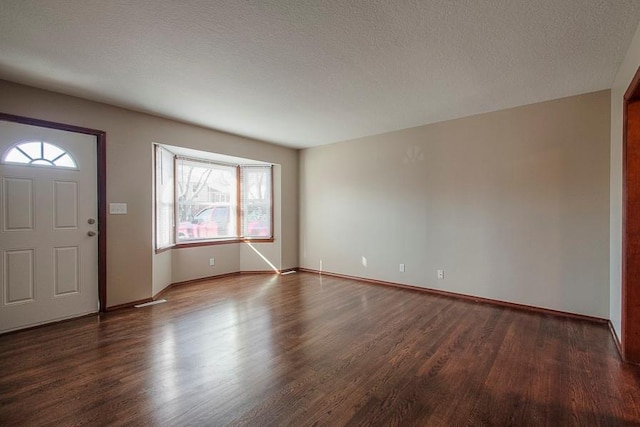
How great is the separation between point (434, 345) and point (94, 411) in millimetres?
2550

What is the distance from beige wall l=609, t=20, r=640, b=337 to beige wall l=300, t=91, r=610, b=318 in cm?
19

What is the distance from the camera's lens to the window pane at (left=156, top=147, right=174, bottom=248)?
13.9 ft

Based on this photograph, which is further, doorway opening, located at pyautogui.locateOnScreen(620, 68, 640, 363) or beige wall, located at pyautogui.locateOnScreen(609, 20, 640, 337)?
beige wall, located at pyautogui.locateOnScreen(609, 20, 640, 337)

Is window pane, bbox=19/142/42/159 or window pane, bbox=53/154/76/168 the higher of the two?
window pane, bbox=19/142/42/159

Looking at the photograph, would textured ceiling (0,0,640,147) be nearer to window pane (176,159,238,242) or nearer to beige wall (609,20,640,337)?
beige wall (609,20,640,337)

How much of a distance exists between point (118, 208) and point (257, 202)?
2.54 meters

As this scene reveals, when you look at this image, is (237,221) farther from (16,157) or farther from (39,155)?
(16,157)

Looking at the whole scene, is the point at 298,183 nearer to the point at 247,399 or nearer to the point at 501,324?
the point at 501,324

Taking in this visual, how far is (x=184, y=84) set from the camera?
9.73 ft

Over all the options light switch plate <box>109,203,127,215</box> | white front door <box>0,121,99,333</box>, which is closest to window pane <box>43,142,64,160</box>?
white front door <box>0,121,99,333</box>

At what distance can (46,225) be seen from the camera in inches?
124

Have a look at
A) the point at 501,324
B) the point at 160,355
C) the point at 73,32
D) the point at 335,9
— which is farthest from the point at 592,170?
the point at 73,32

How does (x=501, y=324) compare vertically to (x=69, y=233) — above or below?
below

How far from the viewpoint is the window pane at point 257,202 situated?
5.82 m
